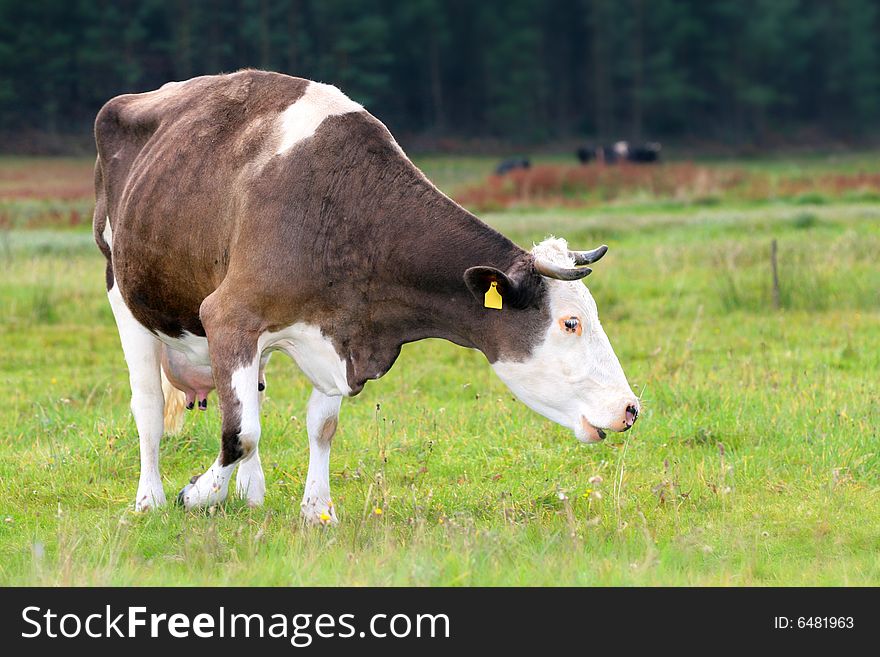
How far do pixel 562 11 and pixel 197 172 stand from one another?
69358mm

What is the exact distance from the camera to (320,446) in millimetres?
7215

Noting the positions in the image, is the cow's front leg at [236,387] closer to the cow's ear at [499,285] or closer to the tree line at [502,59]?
the cow's ear at [499,285]

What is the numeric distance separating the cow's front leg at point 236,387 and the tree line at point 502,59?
162 ft

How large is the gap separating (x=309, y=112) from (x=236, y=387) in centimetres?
153

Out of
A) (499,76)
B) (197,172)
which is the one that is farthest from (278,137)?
(499,76)

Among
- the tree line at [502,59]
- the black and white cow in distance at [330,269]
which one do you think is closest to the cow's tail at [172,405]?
the black and white cow in distance at [330,269]

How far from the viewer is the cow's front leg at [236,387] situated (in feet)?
20.9

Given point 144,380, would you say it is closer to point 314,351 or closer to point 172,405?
point 172,405

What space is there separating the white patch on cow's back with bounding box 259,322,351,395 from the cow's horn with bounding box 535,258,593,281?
1.18 metres

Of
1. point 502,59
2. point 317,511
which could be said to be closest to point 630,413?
point 317,511

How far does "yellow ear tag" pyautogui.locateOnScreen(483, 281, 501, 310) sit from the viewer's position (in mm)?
6062

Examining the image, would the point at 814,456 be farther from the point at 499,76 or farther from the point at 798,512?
the point at 499,76

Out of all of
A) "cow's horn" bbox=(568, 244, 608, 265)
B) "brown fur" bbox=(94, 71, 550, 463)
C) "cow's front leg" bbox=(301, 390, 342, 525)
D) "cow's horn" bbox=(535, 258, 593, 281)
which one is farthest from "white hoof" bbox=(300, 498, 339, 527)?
"cow's horn" bbox=(568, 244, 608, 265)
